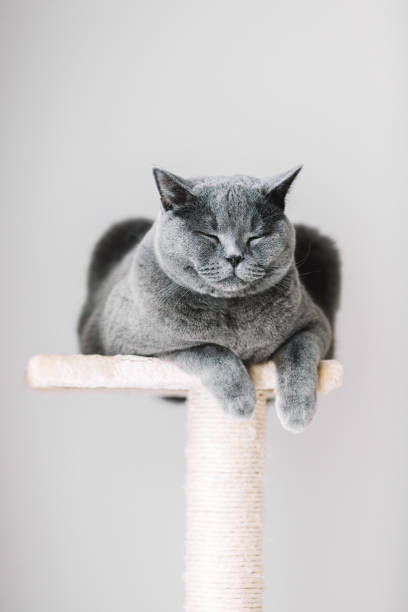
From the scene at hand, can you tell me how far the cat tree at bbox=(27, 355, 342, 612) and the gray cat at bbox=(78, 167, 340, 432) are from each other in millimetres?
42

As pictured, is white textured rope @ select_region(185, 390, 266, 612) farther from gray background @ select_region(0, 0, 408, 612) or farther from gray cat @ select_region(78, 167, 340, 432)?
gray background @ select_region(0, 0, 408, 612)

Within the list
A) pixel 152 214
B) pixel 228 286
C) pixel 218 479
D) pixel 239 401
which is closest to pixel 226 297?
pixel 228 286

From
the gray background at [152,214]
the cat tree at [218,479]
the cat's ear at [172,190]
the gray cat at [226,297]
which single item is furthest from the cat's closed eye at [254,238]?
the gray background at [152,214]

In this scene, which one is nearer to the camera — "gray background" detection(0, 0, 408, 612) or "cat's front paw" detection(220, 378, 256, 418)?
"cat's front paw" detection(220, 378, 256, 418)

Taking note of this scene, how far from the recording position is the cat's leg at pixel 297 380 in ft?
3.76

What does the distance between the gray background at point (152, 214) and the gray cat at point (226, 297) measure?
1.91 feet

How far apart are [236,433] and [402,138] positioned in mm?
1071

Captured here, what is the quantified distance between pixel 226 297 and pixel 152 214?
0.79 m

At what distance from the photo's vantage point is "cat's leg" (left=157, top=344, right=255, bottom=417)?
1.16m

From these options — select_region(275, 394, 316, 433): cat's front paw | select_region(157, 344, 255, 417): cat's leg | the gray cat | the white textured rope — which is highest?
the gray cat

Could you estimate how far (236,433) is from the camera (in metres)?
1.24

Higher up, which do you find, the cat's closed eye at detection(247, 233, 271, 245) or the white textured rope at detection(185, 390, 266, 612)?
the cat's closed eye at detection(247, 233, 271, 245)

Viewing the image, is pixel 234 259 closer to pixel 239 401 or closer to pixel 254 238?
pixel 254 238

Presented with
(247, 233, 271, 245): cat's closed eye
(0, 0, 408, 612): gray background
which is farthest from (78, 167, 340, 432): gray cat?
(0, 0, 408, 612): gray background
